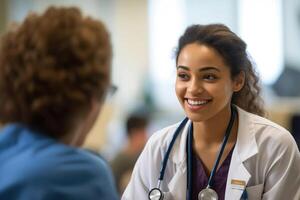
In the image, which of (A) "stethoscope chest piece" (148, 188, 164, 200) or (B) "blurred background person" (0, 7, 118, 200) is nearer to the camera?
(B) "blurred background person" (0, 7, 118, 200)

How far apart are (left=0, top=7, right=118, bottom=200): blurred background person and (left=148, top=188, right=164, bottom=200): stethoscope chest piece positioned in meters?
0.57

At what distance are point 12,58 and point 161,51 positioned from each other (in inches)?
193

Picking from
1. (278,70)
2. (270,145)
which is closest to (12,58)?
(270,145)

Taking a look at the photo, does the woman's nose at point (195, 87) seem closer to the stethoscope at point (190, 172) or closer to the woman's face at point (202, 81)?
the woman's face at point (202, 81)

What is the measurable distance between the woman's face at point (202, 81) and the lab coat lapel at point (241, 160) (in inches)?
4.5

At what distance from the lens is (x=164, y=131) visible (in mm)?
1811

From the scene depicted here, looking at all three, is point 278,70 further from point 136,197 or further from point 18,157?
point 18,157

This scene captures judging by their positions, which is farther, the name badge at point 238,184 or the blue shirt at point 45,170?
the name badge at point 238,184

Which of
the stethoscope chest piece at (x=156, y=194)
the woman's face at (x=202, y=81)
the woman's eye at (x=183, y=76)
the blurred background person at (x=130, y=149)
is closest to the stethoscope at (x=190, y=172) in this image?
the stethoscope chest piece at (x=156, y=194)

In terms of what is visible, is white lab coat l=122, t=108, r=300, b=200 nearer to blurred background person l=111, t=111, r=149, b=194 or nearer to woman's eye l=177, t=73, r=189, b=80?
woman's eye l=177, t=73, r=189, b=80

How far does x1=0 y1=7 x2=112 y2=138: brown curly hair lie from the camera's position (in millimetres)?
1026

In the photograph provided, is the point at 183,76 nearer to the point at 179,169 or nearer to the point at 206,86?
the point at 206,86

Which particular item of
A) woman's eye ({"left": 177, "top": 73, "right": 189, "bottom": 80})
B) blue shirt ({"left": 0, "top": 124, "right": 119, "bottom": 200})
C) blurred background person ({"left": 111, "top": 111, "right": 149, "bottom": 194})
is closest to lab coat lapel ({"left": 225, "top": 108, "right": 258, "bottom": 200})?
woman's eye ({"left": 177, "top": 73, "right": 189, "bottom": 80})

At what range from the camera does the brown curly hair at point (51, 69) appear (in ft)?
3.37
